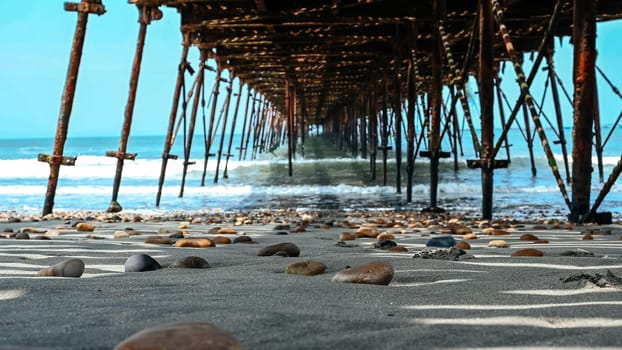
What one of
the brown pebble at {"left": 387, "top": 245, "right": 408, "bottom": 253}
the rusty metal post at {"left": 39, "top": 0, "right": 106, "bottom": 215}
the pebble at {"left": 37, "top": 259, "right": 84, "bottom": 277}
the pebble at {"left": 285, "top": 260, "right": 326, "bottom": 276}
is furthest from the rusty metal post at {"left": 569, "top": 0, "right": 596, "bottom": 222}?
the rusty metal post at {"left": 39, "top": 0, "right": 106, "bottom": 215}

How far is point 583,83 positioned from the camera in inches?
195

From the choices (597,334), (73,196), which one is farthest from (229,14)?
(597,334)

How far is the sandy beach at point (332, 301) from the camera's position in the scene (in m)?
1.51

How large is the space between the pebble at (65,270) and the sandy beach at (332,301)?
3.2 inches

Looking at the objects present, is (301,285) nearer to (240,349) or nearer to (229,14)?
(240,349)

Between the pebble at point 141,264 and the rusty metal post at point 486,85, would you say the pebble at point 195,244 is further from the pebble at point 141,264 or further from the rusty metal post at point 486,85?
the rusty metal post at point 486,85

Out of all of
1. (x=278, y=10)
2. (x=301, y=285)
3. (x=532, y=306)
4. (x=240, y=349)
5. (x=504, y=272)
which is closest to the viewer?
(x=240, y=349)

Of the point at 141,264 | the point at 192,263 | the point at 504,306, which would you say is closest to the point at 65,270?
the point at 141,264

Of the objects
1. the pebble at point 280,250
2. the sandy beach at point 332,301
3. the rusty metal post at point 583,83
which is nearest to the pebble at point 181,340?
the sandy beach at point 332,301

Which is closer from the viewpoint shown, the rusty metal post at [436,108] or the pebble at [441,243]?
the pebble at [441,243]

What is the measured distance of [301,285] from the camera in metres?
2.30

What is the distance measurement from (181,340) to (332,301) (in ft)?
2.75

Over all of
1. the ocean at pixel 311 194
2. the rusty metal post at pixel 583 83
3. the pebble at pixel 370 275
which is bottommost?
the ocean at pixel 311 194

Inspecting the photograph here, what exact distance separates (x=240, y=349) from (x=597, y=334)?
2.83 feet
